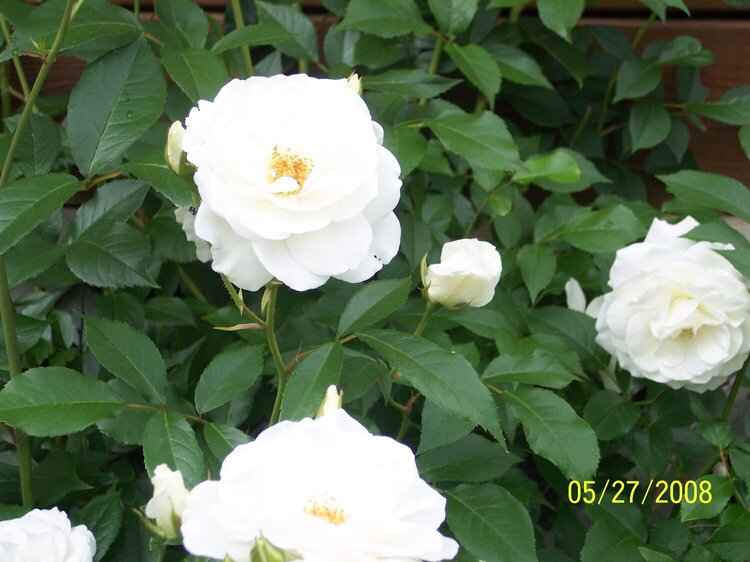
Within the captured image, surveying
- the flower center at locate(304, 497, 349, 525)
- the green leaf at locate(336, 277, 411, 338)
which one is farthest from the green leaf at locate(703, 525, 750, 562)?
the flower center at locate(304, 497, 349, 525)

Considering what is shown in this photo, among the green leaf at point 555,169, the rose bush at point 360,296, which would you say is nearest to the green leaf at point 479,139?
the rose bush at point 360,296

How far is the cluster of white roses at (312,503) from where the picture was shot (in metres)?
0.43

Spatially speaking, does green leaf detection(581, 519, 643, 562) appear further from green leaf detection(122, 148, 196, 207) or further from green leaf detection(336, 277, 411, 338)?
green leaf detection(122, 148, 196, 207)

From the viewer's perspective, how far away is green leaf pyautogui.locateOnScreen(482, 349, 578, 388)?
78 centimetres

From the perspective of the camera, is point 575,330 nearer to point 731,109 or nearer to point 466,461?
point 466,461

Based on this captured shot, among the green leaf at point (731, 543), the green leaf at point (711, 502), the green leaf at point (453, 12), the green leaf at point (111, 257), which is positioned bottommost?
the green leaf at point (731, 543)

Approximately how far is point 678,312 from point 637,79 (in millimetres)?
499

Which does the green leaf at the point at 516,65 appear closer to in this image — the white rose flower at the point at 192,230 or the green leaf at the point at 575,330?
the green leaf at the point at 575,330

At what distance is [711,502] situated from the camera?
83cm

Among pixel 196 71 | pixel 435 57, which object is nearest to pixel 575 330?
pixel 435 57

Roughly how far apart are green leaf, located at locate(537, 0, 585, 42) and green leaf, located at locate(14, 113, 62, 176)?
58 centimetres

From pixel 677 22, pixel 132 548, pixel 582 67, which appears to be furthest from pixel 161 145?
pixel 677 22

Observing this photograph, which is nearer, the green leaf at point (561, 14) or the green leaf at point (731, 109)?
the green leaf at point (561, 14)

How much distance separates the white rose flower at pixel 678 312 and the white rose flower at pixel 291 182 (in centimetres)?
43
